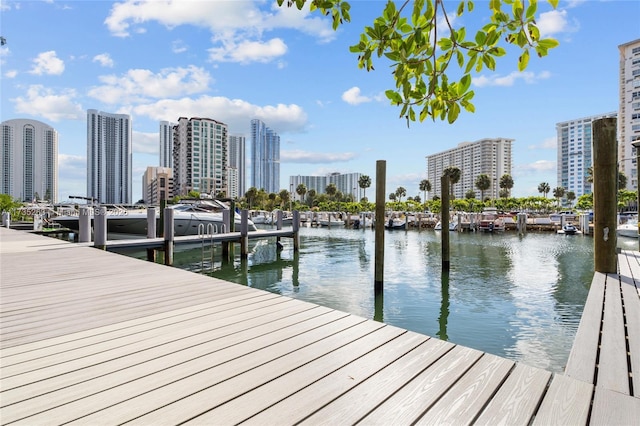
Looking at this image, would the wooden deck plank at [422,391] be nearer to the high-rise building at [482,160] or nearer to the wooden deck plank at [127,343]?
the wooden deck plank at [127,343]

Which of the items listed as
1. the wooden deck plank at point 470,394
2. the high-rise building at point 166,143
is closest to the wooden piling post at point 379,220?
the wooden deck plank at point 470,394

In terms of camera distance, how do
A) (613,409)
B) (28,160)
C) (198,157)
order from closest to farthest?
(613,409) → (28,160) → (198,157)

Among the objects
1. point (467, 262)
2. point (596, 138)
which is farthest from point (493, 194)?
point (596, 138)

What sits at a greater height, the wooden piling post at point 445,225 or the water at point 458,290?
the wooden piling post at point 445,225

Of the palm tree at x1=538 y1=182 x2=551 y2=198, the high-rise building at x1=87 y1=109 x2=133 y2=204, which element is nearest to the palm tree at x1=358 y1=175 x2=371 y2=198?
the palm tree at x1=538 y1=182 x2=551 y2=198

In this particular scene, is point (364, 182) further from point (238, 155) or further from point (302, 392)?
point (238, 155)

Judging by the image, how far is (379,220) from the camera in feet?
35.9

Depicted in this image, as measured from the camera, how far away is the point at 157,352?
2.60m

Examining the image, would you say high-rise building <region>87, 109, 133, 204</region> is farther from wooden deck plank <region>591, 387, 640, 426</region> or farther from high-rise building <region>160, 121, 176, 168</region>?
wooden deck plank <region>591, 387, 640, 426</region>

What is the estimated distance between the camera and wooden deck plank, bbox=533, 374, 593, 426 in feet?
5.83

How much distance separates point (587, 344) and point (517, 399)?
1.32 metres

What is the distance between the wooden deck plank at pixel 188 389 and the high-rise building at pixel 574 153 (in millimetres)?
184674

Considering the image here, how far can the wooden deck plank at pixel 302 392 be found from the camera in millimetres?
1779

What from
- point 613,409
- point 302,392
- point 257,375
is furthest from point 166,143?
point 613,409
